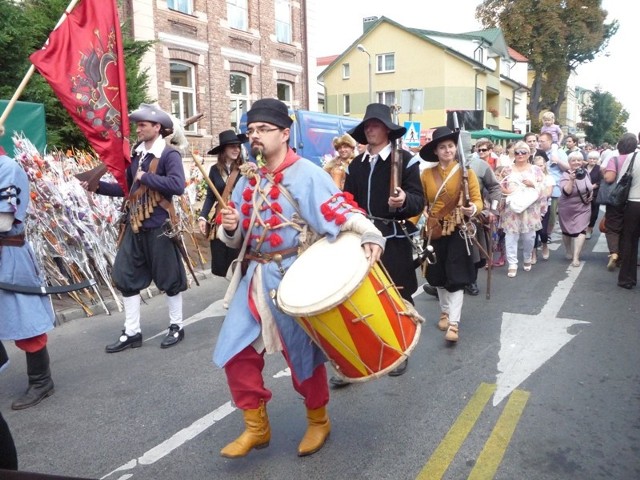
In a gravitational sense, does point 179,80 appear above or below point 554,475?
above

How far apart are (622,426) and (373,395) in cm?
158

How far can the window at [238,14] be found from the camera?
19.2m

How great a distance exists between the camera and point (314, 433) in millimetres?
3336

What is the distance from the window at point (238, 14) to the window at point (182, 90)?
8.41ft

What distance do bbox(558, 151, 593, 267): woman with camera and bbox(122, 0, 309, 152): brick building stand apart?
11.2 meters

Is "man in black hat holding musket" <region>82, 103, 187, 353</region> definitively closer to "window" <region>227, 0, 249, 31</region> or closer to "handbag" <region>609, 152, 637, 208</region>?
"handbag" <region>609, 152, 637, 208</region>

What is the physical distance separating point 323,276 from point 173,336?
303 centimetres

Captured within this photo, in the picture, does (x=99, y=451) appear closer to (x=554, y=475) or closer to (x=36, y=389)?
(x=36, y=389)

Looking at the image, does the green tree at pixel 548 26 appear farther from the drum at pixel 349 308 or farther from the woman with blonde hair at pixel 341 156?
the drum at pixel 349 308

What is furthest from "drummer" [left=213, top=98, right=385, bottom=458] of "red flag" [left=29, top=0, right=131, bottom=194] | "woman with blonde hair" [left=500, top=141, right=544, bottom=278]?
"woman with blonde hair" [left=500, top=141, right=544, bottom=278]

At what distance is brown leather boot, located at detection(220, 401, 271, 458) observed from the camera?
10.00 feet

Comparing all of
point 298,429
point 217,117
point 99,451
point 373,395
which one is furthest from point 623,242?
point 217,117

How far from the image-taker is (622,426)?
3580 millimetres

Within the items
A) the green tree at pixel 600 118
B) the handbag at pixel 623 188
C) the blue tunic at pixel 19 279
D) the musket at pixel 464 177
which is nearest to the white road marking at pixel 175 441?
the blue tunic at pixel 19 279
